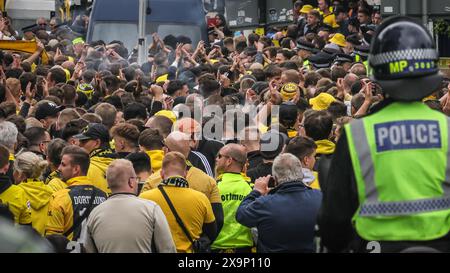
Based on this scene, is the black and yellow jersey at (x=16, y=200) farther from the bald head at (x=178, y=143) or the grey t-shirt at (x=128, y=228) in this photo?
the bald head at (x=178, y=143)

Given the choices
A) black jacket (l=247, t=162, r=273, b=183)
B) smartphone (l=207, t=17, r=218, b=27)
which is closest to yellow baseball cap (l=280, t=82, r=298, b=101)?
black jacket (l=247, t=162, r=273, b=183)

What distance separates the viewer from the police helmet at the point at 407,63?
4191 mm

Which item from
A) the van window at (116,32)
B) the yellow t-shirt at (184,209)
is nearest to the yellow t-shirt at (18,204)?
the yellow t-shirt at (184,209)

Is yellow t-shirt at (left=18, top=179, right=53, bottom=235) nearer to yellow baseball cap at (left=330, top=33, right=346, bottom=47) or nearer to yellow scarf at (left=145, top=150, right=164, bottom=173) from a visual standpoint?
yellow scarf at (left=145, top=150, right=164, bottom=173)

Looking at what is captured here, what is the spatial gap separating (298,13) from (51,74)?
877 cm

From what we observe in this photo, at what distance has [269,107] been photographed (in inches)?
435

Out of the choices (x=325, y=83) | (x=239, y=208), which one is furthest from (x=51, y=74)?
(x=239, y=208)

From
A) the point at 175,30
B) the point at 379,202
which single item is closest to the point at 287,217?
the point at 379,202

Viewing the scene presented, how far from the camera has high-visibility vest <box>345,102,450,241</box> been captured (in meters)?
4.11

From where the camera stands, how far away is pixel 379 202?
4.14 metres

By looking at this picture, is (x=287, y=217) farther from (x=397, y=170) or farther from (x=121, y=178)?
(x=397, y=170)

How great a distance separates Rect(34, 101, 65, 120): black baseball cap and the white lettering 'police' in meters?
7.97

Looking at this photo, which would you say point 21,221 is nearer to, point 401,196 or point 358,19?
point 401,196

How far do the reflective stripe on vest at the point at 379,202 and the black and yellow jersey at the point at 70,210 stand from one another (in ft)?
12.6
